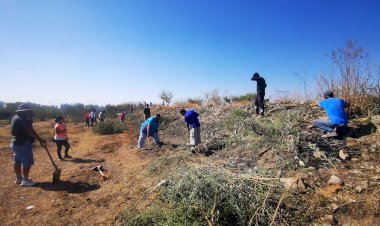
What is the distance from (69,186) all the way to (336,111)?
5.96 meters

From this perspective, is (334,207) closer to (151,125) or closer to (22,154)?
(22,154)

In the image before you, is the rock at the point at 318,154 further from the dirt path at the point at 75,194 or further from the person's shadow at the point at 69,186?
the person's shadow at the point at 69,186

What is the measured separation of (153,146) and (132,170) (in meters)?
3.05

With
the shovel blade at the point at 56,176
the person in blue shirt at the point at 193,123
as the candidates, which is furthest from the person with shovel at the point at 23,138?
the person in blue shirt at the point at 193,123

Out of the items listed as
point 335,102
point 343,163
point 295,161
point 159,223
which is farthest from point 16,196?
point 335,102

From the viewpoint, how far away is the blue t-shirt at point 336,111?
5.90 meters

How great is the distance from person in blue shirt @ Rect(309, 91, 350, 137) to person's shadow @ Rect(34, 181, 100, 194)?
16.8 ft

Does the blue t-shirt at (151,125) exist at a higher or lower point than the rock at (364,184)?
higher

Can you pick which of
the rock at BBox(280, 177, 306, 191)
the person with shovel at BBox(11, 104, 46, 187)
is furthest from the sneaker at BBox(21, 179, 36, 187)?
the rock at BBox(280, 177, 306, 191)

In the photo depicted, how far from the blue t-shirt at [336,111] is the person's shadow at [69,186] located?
5261 mm

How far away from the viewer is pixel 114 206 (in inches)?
167

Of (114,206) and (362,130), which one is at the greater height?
(362,130)

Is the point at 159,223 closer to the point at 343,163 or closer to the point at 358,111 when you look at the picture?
the point at 343,163

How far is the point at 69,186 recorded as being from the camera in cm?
541
